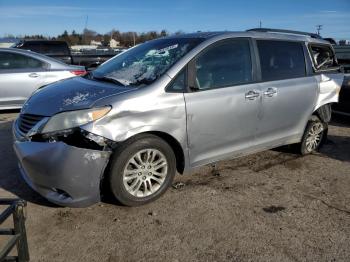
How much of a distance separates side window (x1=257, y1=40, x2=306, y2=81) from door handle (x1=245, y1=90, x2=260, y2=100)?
0.83 feet

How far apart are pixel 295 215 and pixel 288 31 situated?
2917mm

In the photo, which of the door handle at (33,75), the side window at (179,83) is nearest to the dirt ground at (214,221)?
the side window at (179,83)

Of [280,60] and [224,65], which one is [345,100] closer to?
[280,60]

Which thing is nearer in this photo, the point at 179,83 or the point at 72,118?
the point at 72,118

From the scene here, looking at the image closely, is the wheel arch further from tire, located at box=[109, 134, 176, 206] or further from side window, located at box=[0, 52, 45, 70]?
side window, located at box=[0, 52, 45, 70]

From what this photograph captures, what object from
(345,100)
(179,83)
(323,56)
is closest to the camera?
(179,83)

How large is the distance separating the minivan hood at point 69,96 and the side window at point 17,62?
14.9ft

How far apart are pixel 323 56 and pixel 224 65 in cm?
230

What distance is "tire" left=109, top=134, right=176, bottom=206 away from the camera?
11.9 ft

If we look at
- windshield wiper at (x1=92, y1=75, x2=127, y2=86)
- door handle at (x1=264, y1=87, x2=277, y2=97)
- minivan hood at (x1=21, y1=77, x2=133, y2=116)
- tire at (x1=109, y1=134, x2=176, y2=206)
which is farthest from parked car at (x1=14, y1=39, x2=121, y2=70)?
tire at (x1=109, y1=134, x2=176, y2=206)

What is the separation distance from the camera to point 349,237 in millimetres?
3346

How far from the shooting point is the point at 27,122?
380cm

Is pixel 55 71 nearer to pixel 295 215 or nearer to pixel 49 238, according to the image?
pixel 49 238

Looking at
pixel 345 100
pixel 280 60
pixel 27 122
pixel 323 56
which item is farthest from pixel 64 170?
pixel 345 100
